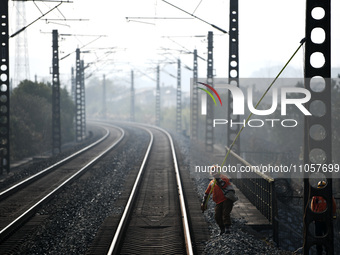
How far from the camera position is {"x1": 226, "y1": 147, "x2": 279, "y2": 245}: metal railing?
11703 millimetres

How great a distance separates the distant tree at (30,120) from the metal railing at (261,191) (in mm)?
17890

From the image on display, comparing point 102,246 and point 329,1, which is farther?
point 102,246

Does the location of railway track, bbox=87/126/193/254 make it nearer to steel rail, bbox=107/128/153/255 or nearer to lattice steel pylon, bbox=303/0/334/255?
steel rail, bbox=107/128/153/255

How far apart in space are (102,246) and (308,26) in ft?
20.2

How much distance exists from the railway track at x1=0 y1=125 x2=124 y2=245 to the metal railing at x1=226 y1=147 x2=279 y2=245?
21.1 feet

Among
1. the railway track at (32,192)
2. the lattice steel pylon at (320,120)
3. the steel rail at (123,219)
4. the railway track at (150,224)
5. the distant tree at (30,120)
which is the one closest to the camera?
the lattice steel pylon at (320,120)

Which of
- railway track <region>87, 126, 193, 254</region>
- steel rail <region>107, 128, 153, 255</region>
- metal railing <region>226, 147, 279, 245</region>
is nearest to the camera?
steel rail <region>107, 128, 153, 255</region>

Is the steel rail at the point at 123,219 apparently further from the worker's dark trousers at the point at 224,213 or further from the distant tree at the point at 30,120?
the distant tree at the point at 30,120

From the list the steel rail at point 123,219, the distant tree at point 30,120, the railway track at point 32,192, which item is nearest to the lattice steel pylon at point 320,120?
the steel rail at point 123,219

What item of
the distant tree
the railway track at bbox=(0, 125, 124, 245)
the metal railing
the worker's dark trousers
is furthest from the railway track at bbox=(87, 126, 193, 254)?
the distant tree

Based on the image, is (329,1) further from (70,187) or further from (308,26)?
(70,187)

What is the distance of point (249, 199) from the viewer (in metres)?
15.5

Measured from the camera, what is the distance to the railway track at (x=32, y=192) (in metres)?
12.6

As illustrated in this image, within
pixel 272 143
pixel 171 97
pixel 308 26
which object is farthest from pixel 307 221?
pixel 171 97
